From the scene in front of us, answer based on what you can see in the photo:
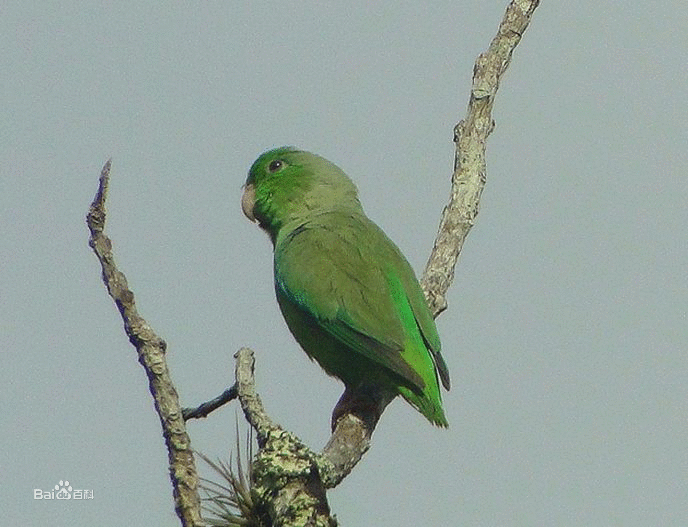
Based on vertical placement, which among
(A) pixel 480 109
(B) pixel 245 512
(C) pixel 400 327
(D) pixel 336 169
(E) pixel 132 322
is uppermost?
(D) pixel 336 169

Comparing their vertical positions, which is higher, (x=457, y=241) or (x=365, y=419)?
(x=457, y=241)

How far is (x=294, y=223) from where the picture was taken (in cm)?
920

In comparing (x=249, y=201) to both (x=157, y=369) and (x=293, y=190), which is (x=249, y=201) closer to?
(x=293, y=190)

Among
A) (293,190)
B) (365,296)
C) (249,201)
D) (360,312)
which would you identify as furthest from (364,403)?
(249,201)

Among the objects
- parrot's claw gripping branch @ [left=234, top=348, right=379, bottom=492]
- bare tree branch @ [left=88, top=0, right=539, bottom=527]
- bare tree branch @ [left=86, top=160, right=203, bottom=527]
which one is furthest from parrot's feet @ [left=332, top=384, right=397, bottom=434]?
bare tree branch @ [left=86, top=160, right=203, bottom=527]

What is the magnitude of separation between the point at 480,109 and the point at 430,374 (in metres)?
1.96

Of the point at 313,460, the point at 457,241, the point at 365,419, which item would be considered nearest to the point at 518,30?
the point at 457,241

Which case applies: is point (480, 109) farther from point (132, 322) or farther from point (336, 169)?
point (132, 322)

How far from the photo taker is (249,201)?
9.90m

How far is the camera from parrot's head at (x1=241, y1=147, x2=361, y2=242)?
940 cm

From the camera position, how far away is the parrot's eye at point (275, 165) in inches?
389

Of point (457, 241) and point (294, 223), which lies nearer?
point (457, 241)

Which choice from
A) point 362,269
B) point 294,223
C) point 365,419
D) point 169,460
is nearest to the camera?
point 169,460

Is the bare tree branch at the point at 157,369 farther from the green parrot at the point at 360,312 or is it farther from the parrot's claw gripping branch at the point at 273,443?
the green parrot at the point at 360,312
